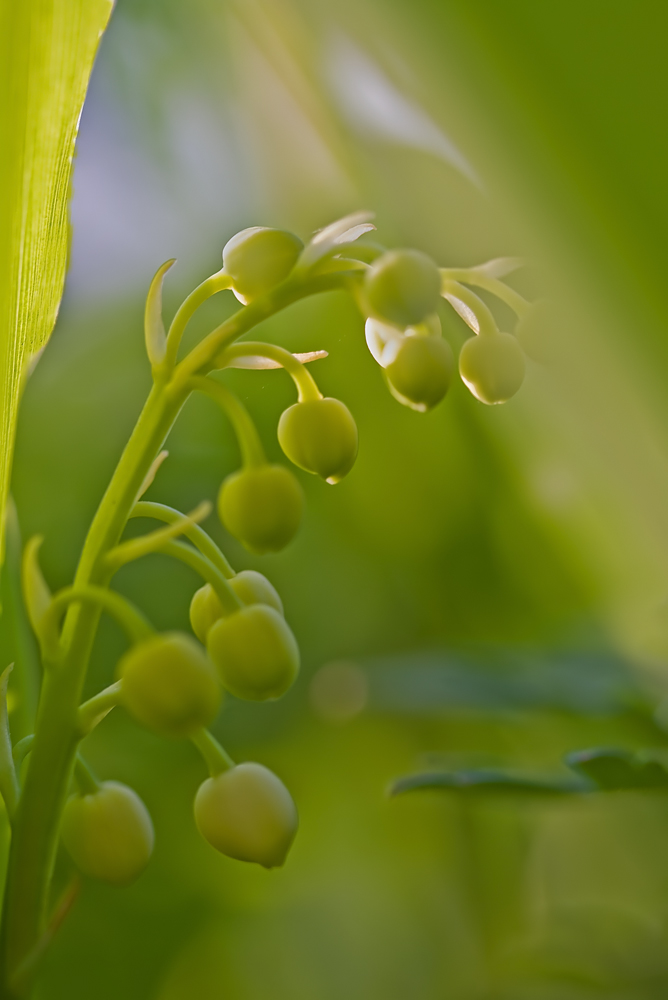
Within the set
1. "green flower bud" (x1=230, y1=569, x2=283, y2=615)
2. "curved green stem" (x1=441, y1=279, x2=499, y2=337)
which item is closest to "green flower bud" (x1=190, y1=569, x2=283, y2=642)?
"green flower bud" (x1=230, y1=569, x2=283, y2=615)

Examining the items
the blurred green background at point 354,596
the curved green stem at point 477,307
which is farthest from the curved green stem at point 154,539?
the blurred green background at point 354,596

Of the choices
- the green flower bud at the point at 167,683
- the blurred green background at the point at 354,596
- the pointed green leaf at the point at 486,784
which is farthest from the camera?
the blurred green background at the point at 354,596

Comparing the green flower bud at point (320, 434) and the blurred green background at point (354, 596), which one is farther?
the blurred green background at point (354, 596)

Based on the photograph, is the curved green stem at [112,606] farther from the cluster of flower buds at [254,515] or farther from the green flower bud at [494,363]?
the green flower bud at [494,363]

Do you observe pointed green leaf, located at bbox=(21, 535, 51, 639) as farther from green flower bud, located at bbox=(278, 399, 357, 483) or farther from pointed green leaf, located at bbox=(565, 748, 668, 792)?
pointed green leaf, located at bbox=(565, 748, 668, 792)

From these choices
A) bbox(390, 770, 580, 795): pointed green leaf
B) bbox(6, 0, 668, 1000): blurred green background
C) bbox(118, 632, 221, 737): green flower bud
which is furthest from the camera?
bbox(6, 0, 668, 1000): blurred green background

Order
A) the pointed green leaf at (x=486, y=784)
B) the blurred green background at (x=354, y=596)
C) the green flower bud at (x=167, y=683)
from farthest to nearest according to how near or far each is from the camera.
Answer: the blurred green background at (x=354, y=596) → the pointed green leaf at (x=486, y=784) → the green flower bud at (x=167, y=683)

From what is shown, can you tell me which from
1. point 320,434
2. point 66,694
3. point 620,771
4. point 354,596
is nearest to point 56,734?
point 66,694
